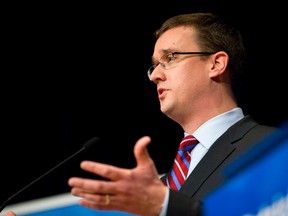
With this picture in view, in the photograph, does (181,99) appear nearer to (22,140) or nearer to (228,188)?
(228,188)

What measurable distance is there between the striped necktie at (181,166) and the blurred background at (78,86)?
4.52ft

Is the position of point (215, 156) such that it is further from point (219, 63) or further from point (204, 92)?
point (219, 63)

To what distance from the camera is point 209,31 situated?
7.06ft

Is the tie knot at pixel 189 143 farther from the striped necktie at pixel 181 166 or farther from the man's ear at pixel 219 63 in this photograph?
the man's ear at pixel 219 63

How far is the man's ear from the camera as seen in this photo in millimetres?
2059

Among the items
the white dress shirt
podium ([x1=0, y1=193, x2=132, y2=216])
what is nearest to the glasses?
the white dress shirt

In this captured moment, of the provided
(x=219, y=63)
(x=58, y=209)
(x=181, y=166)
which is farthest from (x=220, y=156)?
(x=58, y=209)

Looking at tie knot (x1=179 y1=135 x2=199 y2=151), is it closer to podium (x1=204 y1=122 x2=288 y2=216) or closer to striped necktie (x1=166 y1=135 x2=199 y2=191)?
striped necktie (x1=166 y1=135 x2=199 y2=191)

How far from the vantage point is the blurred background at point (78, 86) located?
3.38 meters

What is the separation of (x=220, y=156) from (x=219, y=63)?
579 millimetres

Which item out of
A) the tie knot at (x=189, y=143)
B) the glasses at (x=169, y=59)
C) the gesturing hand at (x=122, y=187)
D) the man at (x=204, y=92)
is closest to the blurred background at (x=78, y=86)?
the man at (x=204, y=92)

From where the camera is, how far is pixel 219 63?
Answer: 2086mm

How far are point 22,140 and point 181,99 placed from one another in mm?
1881

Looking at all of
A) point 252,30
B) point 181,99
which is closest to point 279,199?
point 181,99
